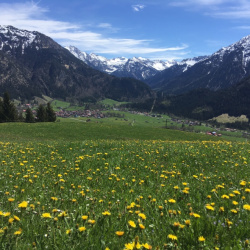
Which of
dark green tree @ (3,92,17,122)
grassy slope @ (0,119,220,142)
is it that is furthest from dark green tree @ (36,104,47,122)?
grassy slope @ (0,119,220,142)

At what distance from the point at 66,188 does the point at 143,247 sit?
4439 millimetres

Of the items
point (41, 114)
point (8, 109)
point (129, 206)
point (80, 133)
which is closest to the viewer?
point (129, 206)

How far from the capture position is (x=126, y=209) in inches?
199

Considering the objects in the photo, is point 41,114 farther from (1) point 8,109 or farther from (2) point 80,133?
(2) point 80,133

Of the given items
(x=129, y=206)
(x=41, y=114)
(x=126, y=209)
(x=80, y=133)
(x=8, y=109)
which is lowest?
(x=80, y=133)

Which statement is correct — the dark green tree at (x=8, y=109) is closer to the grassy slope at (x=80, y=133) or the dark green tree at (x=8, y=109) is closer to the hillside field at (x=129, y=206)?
the grassy slope at (x=80, y=133)

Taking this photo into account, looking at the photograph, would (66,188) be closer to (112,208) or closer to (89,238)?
(112,208)

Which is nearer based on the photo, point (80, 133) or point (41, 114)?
point (80, 133)

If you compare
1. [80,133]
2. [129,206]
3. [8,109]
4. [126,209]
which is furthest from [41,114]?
[129,206]

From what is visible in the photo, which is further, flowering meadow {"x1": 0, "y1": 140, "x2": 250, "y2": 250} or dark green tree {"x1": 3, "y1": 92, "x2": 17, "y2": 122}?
dark green tree {"x1": 3, "y1": 92, "x2": 17, "y2": 122}

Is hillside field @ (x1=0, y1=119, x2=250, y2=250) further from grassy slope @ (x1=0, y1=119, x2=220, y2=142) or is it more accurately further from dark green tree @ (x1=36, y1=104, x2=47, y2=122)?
dark green tree @ (x1=36, y1=104, x2=47, y2=122)

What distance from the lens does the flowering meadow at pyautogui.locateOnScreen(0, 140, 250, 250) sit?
3.71 meters

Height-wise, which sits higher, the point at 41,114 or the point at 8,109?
the point at 8,109

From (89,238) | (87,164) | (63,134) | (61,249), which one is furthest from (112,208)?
(63,134)
